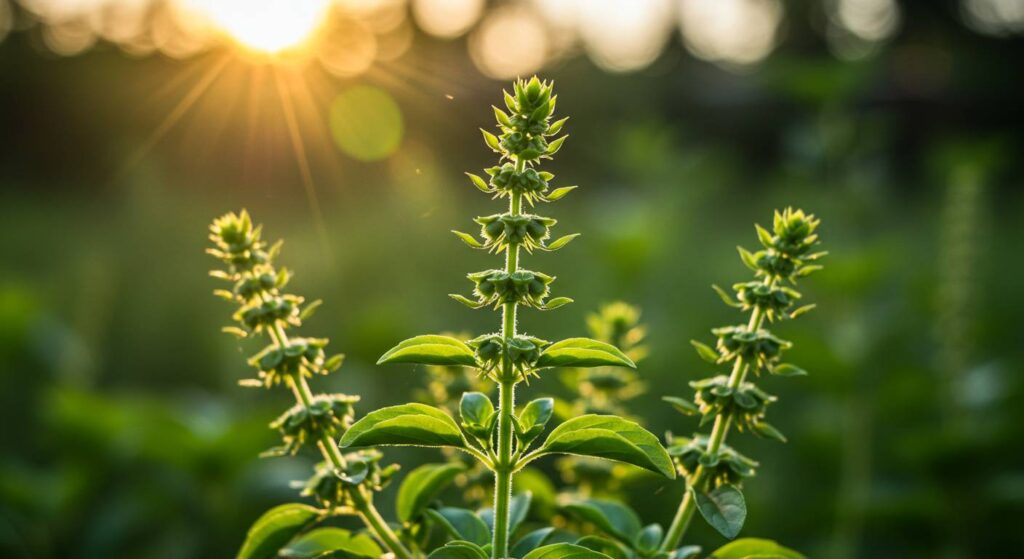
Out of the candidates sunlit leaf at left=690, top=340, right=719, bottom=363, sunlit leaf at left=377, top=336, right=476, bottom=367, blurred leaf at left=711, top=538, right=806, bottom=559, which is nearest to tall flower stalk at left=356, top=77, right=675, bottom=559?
sunlit leaf at left=377, top=336, right=476, bottom=367

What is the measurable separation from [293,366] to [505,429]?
10.0 inches

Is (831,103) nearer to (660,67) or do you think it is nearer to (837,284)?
(837,284)

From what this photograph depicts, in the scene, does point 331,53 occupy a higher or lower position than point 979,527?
higher

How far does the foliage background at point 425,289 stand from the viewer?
4301mm

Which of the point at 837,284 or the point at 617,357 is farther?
the point at 837,284

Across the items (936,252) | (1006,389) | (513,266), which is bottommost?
(513,266)

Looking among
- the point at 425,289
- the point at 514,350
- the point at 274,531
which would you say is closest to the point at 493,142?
the point at 514,350

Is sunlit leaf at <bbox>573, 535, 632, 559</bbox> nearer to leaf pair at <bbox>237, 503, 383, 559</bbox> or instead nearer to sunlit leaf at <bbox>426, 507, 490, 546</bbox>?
Result: sunlit leaf at <bbox>426, 507, 490, 546</bbox>

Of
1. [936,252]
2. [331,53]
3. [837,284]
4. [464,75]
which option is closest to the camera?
[837,284]

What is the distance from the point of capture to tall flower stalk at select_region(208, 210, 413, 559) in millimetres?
1146

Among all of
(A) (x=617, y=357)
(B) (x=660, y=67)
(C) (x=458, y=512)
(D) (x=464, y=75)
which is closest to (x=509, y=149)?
(A) (x=617, y=357)

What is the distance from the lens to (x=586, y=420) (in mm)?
1107

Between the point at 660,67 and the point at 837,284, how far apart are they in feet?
44.5

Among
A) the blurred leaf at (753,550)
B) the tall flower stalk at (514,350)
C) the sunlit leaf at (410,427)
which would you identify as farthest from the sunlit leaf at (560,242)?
the blurred leaf at (753,550)
